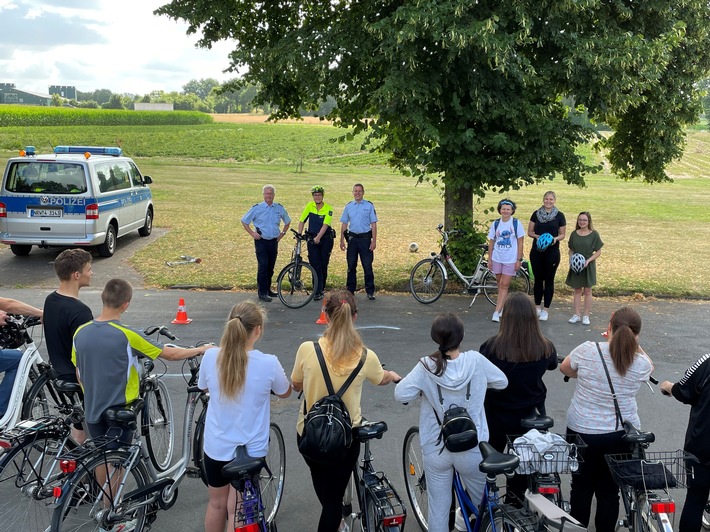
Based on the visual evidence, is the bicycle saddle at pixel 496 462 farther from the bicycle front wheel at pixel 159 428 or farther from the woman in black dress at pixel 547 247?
the woman in black dress at pixel 547 247

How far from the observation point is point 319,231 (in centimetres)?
1116

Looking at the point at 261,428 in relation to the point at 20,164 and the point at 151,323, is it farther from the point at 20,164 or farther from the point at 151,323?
the point at 20,164

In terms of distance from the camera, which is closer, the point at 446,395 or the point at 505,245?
the point at 446,395

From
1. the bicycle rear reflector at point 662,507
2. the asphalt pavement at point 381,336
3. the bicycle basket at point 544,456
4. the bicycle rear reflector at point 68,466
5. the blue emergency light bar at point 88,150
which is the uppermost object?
the blue emergency light bar at point 88,150

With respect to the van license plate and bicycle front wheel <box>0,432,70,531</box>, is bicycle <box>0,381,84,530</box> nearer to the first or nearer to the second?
bicycle front wheel <box>0,432,70,531</box>

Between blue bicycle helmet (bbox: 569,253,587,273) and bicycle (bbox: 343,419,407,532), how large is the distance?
6.64 meters

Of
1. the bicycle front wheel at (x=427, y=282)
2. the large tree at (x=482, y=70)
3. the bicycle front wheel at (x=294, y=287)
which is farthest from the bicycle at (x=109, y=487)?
the bicycle front wheel at (x=427, y=282)

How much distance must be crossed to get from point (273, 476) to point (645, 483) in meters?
2.47

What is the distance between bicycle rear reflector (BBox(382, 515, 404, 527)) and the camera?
12.6 ft

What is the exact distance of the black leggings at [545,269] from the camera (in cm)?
1032

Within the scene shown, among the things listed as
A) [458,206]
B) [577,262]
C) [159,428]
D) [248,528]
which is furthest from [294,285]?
[248,528]

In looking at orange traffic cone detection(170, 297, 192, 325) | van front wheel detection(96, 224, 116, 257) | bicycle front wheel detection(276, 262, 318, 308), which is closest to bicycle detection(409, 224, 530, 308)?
bicycle front wheel detection(276, 262, 318, 308)

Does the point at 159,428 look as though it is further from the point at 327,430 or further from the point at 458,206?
the point at 458,206

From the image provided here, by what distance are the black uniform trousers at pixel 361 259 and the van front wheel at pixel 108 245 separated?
20.0 feet
